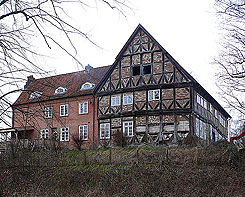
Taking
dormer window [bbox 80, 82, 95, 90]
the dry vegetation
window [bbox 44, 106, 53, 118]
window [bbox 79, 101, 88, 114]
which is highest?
dormer window [bbox 80, 82, 95, 90]

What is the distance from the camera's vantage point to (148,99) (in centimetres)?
2677

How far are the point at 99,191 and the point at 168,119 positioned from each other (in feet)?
33.3

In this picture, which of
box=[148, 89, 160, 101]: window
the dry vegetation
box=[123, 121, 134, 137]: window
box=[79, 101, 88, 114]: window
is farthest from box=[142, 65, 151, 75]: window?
the dry vegetation

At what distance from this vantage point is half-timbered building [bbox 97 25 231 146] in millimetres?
25312

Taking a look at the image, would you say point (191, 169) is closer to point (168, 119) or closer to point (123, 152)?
point (123, 152)

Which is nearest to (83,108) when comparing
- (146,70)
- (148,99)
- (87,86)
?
(87,86)

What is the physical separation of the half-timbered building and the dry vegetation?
11.8ft

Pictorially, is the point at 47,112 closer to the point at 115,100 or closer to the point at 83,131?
the point at 115,100

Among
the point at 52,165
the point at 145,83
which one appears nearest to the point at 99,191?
the point at 52,165

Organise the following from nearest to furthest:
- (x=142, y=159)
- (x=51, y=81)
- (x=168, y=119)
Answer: (x=51, y=81) → (x=142, y=159) → (x=168, y=119)

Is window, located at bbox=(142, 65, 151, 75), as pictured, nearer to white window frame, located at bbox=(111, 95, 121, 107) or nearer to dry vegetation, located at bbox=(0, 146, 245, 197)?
white window frame, located at bbox=(111, 95, 121, 107)

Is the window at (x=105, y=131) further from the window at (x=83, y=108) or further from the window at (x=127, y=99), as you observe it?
the window at (x=83, y=108)

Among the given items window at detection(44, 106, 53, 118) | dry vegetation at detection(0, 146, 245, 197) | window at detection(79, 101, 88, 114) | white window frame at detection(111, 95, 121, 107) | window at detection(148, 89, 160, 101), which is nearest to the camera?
window at detection(44, 106, 53, 118)

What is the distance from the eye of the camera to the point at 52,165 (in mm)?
22000
